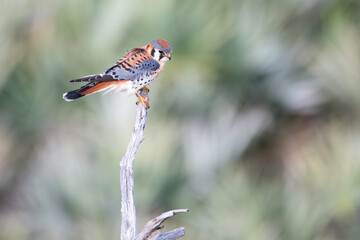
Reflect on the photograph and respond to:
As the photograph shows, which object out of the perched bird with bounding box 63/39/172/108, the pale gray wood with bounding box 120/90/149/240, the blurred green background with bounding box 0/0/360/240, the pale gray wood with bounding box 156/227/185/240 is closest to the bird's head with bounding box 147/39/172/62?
the perched bird with bounding box 63/39/172/108

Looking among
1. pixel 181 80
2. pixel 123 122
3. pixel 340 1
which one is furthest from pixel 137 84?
pixel 340 1

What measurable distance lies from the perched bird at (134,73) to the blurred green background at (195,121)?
305 cm

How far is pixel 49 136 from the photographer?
814 cm

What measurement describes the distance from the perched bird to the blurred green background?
305 centimetres

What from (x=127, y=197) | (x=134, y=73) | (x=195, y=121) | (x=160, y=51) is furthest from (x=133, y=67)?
(x=195, y=121)

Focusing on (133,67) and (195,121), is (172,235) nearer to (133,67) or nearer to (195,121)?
(133,67)

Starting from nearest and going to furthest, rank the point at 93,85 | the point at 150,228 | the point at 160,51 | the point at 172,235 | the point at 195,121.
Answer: the point at 150,228 < the point at 172,235 < the point at 93,85 < the point at 160,51 < the point at 195,121

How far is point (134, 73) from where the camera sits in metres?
3.63

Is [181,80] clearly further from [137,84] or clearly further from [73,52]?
[137,84]

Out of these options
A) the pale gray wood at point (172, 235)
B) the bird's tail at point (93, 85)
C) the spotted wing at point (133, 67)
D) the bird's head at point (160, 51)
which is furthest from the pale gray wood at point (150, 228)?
the bird's head at point (160, 51)

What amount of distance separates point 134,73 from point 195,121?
14.5 feet

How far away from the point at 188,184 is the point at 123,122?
102 centimetres

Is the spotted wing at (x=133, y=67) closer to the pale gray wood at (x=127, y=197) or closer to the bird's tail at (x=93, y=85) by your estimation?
the bird's tail at (x=93, y=85)

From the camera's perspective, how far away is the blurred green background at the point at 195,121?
6.93m
